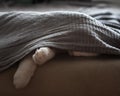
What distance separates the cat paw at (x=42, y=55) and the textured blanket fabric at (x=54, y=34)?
1.5 inches

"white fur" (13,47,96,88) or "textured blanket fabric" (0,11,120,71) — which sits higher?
"textured blanket fabric" (0,11,120,71)

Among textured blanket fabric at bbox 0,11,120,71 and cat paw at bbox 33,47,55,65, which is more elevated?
textured blanket fabric at bbox 0,11,120,71

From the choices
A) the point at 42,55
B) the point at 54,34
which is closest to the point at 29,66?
the point at 42,55

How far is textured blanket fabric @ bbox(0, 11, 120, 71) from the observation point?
1.22m

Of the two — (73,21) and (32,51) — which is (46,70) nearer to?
(32,51)

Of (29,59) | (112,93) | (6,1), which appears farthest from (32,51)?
(6,1)

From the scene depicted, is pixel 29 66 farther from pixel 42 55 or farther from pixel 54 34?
pixel 54 34

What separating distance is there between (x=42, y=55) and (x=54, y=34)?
6.2 inches

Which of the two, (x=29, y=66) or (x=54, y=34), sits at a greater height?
(x=54, y=34)

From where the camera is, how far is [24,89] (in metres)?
1.21

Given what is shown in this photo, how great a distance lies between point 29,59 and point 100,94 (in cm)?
40

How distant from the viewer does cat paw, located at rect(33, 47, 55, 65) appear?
1.17 meters

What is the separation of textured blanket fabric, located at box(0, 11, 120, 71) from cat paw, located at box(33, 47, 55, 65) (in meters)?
0.04

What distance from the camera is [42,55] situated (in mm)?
1169
